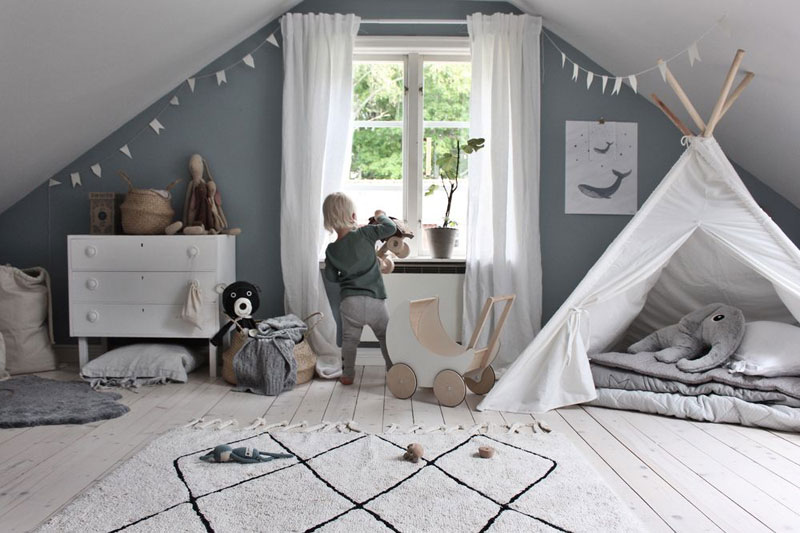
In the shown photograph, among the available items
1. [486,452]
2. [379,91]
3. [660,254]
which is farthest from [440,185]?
[486,452]

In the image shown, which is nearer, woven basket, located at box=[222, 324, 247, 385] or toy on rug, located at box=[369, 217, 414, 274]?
woven basket, located at box=[222, 324, 247, 385]

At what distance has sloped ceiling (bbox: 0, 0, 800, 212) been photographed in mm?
2721

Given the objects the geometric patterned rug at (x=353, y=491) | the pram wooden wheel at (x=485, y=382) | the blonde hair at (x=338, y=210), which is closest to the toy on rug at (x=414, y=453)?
the geometric patterned rug at (x=353, y=491)

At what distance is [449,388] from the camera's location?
2994 millimetres

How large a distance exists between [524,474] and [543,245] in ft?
7.09

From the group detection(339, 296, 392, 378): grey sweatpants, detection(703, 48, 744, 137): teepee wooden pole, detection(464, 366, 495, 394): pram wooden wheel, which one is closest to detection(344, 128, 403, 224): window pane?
detection(339, 296, 392, 378): grey sweatpants

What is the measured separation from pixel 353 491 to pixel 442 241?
2206 millimetres

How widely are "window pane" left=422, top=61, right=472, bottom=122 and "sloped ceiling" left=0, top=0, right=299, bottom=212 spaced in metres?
0.94

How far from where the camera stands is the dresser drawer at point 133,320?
360 cm

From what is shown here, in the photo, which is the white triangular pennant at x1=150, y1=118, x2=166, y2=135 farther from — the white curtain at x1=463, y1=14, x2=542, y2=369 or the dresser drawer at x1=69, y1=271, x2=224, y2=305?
the white curtain at x1=463, y1=14, x2=542, y2=369

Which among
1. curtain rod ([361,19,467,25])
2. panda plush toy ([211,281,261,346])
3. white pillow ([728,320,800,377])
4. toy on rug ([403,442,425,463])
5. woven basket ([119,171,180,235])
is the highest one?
curtain rod ([361,19,467,25])

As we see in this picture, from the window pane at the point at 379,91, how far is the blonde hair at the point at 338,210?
0.97m

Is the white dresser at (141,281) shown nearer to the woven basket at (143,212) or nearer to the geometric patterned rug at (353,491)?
the woven basket at (143,212)

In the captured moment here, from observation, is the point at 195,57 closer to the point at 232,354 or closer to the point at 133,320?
the point at 133,320
